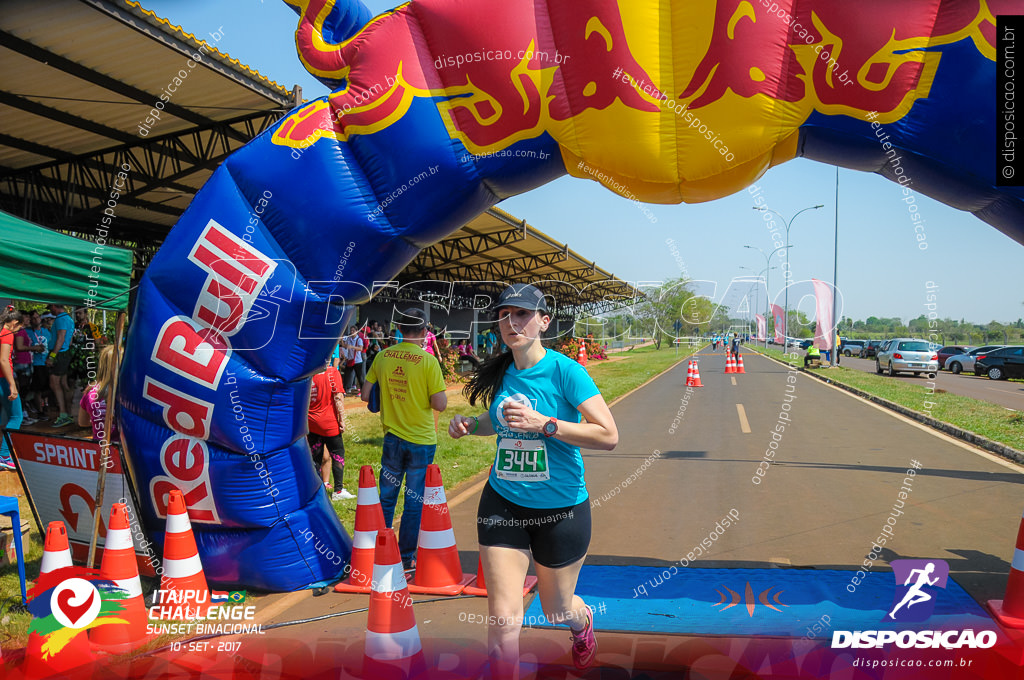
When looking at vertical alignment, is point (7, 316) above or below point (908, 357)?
above

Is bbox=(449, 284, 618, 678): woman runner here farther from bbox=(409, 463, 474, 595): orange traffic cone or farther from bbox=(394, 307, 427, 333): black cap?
bbox=(394, 307, 427, 333): black cap

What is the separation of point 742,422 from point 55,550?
1148 centimetres

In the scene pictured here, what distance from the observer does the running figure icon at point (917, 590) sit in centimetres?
385

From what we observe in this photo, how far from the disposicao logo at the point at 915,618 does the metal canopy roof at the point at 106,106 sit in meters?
8.71

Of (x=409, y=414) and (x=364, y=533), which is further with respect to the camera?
(x=409, y=414)

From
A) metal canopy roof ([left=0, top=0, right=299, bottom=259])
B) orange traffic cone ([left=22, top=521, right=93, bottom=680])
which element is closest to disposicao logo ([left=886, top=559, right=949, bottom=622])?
orange traffic cone ([left=22, top=521, right=93, bottom=680])

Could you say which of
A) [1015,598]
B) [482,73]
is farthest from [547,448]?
[1015,598]

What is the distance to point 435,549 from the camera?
4.35 m

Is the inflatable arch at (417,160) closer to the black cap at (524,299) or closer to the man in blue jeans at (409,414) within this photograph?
the man in blue jeans at (409,414)

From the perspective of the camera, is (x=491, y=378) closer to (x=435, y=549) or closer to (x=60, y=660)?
(x=435, y=549)

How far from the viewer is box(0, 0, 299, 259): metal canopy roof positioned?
7.24 m

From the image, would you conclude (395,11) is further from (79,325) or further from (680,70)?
(79,325)

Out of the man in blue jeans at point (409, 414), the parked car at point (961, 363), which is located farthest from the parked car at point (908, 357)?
the man in blue jeans at point (409, 414)

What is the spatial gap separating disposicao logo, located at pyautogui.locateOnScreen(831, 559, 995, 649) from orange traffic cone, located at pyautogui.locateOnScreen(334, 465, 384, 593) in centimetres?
278
